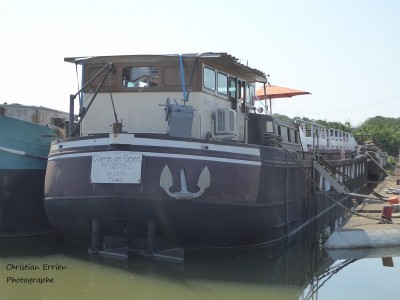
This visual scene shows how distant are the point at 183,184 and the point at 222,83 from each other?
295 centimetres

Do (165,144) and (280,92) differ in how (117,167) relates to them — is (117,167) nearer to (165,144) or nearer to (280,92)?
(165,144)

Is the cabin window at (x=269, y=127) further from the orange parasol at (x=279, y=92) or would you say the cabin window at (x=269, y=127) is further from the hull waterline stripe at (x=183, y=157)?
the orange parasol at (x=279, y=92)

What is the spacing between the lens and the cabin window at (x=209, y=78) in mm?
9766

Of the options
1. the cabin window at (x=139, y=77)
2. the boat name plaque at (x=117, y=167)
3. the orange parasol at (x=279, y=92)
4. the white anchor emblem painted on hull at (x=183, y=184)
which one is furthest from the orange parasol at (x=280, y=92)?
the boat name plaque at (x=117, y=167)

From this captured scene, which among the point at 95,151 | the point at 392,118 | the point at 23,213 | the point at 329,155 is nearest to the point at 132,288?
the point at 95,151

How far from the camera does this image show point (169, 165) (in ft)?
27.2

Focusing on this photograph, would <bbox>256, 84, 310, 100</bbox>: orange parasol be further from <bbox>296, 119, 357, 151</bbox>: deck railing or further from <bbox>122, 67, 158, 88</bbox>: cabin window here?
<bbox>122, 67, 158, 88</bbox>: cabin window

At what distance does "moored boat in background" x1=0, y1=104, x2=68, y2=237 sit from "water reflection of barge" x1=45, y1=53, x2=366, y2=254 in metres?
1.12

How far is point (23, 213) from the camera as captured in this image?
10.4 meters

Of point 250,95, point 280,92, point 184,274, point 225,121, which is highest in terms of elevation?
point 280,92

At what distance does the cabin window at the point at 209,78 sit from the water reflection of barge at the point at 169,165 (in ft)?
0.06

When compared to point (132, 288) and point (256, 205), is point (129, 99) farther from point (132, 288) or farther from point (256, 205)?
point (132, 288)

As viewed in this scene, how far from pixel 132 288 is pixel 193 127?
3393 mm

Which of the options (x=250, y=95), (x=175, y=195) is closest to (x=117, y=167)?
(x=175, y=195)
